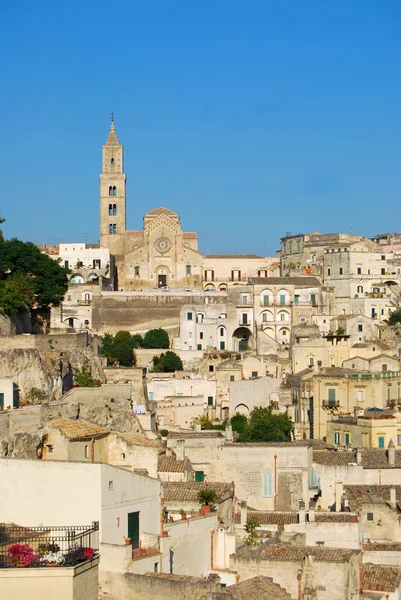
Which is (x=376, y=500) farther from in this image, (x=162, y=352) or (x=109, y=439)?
(x=162, y=352)

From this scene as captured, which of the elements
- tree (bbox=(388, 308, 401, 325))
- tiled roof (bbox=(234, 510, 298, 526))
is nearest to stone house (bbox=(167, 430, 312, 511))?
tiled roof (bbox=(234, 510, 298, 526))

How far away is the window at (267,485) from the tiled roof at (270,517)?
11.5ft

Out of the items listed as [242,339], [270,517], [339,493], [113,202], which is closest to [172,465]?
[270,517]

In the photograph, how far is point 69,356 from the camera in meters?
47.2

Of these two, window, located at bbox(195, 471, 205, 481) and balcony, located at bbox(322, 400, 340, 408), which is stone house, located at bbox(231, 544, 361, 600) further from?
balcony, located at bbox(322, 400, 340, 408)

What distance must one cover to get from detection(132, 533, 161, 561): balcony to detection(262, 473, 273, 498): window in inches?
495

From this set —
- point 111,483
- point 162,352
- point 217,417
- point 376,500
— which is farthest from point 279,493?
point 162,352

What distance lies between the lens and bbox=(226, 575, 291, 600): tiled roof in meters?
20.7

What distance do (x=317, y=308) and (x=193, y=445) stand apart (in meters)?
38.0

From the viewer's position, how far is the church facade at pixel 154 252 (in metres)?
84.0

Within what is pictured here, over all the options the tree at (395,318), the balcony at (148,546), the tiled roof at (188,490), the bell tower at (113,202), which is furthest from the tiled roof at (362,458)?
the bell tower at (113,202)

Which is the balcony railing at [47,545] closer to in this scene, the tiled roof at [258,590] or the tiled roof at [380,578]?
the tiled roof at [258,590]

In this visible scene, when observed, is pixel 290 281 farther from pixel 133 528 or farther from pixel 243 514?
pixel 133 528

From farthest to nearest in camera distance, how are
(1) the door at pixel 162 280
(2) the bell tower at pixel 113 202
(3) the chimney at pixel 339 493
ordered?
(2) the bell tower at pixel 113 202, (1) the door at pixel 162 280, (3) the chimney at pixel 339 493
